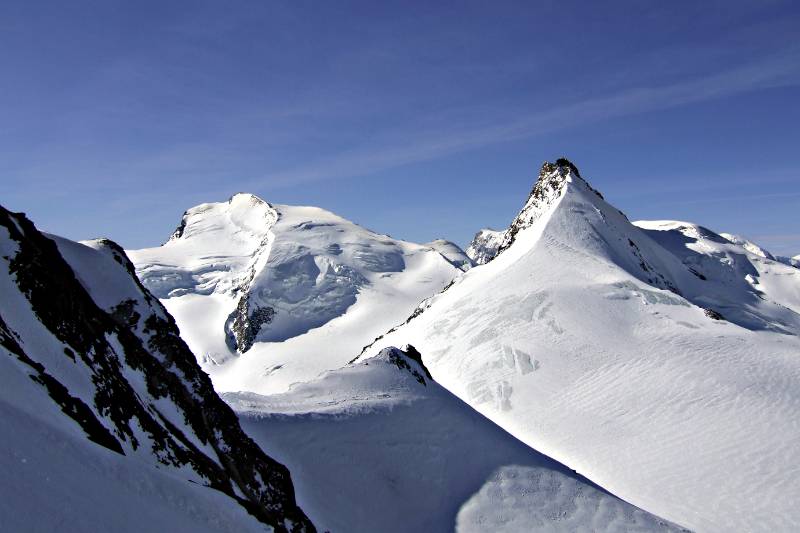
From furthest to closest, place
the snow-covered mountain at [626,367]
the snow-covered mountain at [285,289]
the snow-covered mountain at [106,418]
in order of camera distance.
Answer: the snow-covered mountain at [285,289] → the snow-covered mountain at [626,367] → the snow-covered mountain at [106,418]

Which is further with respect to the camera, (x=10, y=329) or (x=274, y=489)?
(x=274, y=489)

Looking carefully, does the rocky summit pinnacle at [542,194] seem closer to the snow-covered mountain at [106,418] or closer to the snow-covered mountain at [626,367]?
the snow-covered mountain at [626,367]

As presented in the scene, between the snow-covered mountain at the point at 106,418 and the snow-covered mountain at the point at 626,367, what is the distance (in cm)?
2389

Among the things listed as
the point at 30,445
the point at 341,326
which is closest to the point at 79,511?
the point at 30,445

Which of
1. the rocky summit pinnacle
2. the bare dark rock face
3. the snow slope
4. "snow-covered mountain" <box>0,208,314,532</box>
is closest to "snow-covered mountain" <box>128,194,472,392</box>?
the bare dark rock face

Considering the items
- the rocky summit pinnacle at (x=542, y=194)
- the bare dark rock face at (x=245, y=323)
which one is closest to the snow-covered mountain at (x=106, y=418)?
the rocky summit pinnacle at (x=542, y=194)

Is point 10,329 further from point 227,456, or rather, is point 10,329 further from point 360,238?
point 360,238

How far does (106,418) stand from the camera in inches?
523

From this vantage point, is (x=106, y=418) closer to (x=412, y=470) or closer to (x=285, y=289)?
(x=412, y=470)

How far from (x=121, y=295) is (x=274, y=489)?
9.71 metres

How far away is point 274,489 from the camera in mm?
19672

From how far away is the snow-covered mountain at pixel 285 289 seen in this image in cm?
9681

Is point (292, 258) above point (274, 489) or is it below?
above

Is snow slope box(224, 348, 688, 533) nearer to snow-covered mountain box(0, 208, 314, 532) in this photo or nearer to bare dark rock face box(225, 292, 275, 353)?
snow-covered mountain box(0, 208, 314, 532)
